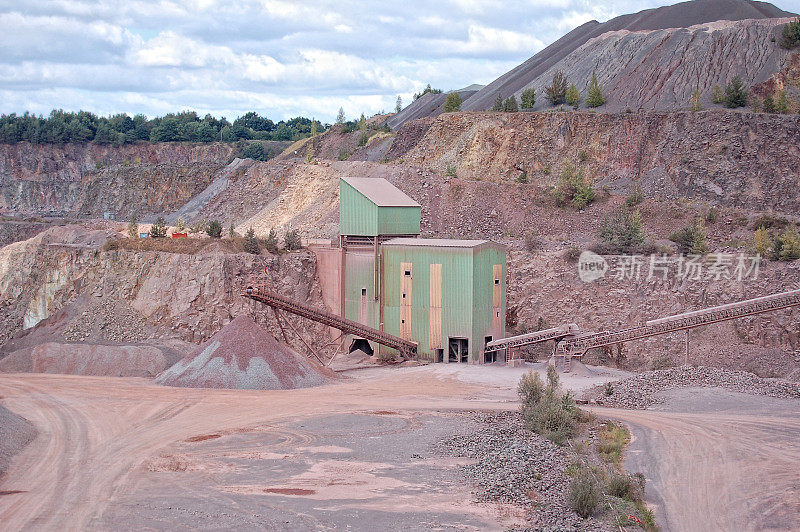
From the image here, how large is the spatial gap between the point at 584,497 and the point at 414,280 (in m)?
22.3

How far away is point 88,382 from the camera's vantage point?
119 feet

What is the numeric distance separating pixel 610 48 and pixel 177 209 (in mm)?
38967

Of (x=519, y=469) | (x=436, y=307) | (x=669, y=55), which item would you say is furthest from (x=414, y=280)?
(x=669, y=55)

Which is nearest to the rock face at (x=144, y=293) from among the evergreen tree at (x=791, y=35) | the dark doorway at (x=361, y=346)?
the dark doorway at (x=361, y=346)

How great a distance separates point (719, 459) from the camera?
85.5 ft

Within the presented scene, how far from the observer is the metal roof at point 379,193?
44.8m

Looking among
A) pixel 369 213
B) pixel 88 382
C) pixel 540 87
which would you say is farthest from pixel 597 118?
pixel 88 382

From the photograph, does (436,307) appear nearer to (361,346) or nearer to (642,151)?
(361,346)

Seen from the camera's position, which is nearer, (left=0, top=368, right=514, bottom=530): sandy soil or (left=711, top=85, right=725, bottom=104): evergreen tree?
(left=0, top=368, right=514, bottom=530): sandy soil

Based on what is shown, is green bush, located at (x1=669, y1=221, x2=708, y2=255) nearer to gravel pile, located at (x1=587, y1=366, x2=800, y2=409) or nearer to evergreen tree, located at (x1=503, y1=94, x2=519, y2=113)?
gravel pile, located at (x1=587, y1=366, x2=800, y2=409)

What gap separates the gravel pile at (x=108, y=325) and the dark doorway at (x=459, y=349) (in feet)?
44.4

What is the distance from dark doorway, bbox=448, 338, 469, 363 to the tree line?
8030 cm

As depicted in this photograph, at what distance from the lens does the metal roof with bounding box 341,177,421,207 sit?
44.8 meters

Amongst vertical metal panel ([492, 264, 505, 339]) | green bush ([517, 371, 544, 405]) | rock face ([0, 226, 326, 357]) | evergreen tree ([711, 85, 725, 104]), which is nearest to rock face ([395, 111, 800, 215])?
evergreen tree ([711, 85, 725, 104])
